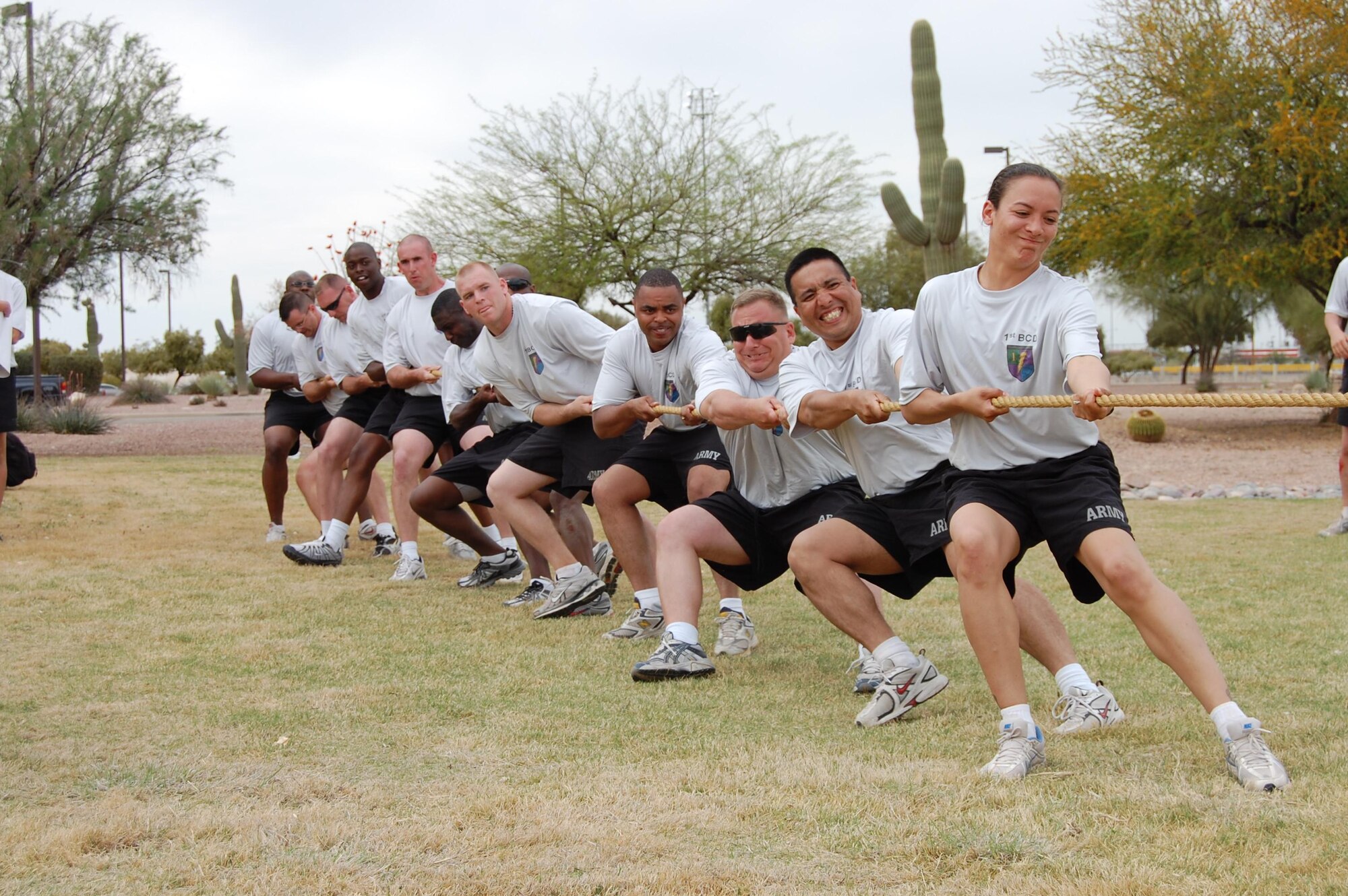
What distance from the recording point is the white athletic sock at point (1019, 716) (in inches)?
145

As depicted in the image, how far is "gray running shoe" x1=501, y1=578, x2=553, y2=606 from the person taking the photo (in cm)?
714

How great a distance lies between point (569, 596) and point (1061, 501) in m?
3.40

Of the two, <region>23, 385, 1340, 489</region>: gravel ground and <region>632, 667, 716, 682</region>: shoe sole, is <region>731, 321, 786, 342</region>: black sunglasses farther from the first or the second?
<region>23, 385, 1340, 489</region>: gravel ground

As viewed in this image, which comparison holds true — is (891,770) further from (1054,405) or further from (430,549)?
(430,549)

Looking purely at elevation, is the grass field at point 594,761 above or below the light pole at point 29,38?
below

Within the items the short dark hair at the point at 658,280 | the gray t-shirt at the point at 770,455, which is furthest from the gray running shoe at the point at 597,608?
the short dark hair at the point at 658,280

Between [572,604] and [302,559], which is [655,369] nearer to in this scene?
[572,604]

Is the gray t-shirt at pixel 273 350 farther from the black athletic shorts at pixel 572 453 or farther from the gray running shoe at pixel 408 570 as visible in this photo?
the black athletic shorts at pixel 572 453

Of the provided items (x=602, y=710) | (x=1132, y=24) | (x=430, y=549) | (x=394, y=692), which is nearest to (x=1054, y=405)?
(x=602, y=710)

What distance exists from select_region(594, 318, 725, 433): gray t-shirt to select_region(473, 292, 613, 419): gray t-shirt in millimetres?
652

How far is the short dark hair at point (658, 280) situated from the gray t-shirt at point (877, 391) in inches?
46.7

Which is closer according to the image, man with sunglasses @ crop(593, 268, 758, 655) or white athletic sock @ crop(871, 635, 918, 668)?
white athletic sock @ crop(871, 635, 918, 668)

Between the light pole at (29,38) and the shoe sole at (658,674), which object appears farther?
the light pole at (29,38)

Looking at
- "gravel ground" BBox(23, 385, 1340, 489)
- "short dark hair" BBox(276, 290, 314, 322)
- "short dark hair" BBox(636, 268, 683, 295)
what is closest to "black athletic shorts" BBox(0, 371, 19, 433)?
"short dark hair" BBox(276, 290, 314, 322)
